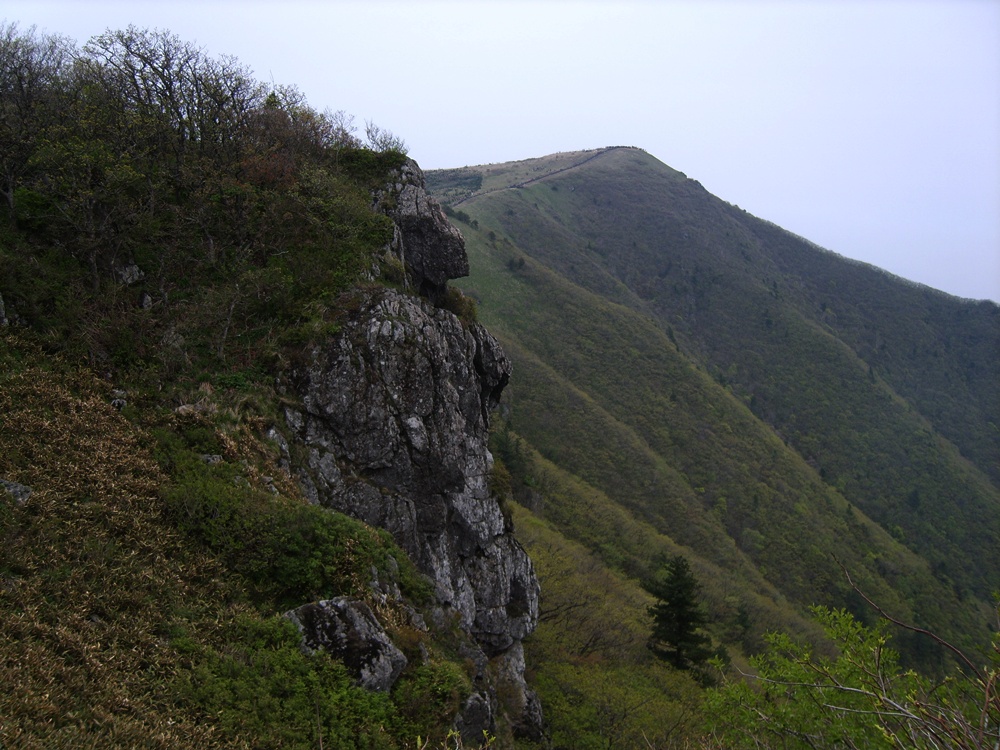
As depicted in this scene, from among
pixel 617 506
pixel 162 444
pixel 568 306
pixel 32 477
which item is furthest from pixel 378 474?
pixel 568 306

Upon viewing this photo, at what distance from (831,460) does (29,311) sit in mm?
103454

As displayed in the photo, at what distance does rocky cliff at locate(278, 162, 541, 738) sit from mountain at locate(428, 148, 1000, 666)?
36659 mm

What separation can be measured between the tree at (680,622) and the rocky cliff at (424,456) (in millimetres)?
11244

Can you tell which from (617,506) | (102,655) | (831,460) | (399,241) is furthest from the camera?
(831,460)

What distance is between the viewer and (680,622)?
2822cm

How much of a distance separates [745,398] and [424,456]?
96.7m

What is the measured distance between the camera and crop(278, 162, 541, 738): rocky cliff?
14.7 m

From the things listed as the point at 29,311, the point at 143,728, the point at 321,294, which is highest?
the point at 321,294

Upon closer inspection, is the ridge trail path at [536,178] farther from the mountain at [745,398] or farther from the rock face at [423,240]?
the rock face at [423,240]

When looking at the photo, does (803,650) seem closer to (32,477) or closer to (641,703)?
(32,477)

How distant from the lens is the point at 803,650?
32.1ft

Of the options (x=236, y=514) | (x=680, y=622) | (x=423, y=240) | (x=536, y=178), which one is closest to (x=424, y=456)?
(x=236, y=514)

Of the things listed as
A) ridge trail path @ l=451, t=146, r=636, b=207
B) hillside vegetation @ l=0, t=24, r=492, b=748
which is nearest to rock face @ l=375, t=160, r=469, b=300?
hillside vegetation @ l=0, t=24, r=492, b=748

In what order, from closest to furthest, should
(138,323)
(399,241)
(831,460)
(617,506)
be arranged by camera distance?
A: (138,323), (399,241), (617,506), (831,460)
